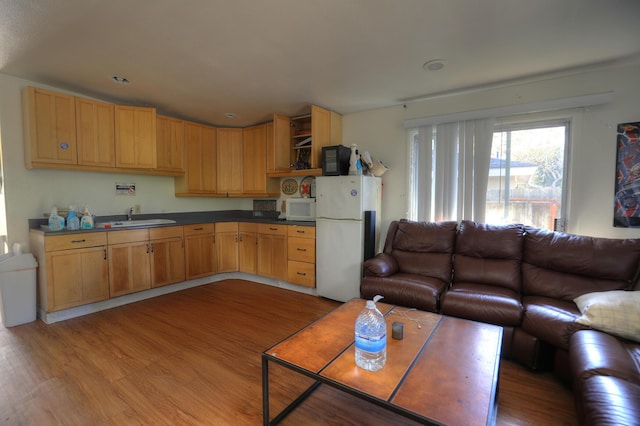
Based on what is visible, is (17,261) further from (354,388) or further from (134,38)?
(354,388)

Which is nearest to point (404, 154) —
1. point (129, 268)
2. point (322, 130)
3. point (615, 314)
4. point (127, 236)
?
point (322, 130)

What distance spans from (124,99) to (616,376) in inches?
188

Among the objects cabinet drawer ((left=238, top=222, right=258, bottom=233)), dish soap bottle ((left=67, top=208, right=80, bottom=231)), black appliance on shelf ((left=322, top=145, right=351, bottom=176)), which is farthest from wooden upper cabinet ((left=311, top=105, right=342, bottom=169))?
dish soap bottle ((left=67, top=208, right=80, bottom=231))

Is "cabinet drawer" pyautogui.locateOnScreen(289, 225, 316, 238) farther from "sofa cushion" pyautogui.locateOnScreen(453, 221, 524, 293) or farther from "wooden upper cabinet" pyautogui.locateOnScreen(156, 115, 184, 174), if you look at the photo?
"wooden upper cabinet" pyautogui.locateOnScreen(156, 115, 184, 174)

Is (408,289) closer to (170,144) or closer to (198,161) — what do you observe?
(198,161)

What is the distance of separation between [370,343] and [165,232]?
315cm

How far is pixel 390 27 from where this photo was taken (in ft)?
6.45

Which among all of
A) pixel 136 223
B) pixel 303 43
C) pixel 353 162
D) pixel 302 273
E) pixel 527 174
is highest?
pixel 303 43

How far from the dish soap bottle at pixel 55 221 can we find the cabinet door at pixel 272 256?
85.0 inches

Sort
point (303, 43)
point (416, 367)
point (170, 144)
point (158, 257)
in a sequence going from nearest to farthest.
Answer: point (416, 367) < point (303, 43) < point (158, 257) < point (170, 144)

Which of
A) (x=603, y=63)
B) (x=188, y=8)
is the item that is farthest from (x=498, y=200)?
(x=188, y=8)

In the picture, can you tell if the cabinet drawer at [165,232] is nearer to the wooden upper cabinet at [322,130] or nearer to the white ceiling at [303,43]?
the white ceiling at [303,43]

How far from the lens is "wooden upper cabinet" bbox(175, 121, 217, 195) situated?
162 inches

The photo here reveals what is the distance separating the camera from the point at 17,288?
2.72 meters
